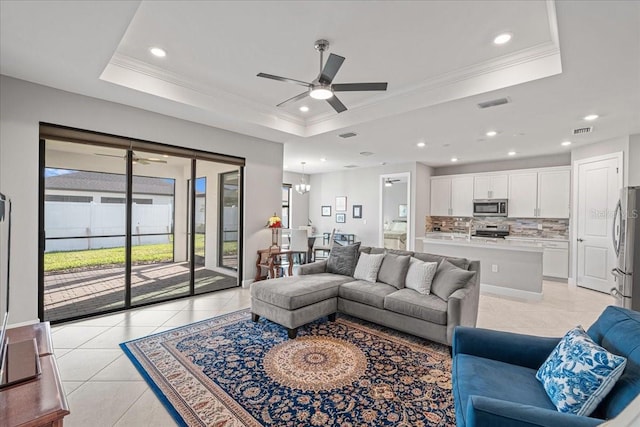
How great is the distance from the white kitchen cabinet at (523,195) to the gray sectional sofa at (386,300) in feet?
14.8

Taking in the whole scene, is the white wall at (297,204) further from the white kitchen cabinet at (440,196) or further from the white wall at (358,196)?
the white kitchen cabinet at (440,196)

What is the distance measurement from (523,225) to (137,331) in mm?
8057

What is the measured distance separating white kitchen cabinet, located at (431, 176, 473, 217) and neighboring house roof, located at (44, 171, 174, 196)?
672 cm

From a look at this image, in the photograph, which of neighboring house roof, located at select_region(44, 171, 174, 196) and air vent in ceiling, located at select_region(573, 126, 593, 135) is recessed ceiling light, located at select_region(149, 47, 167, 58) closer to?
neighboring house roof, located at select_region(44, 171, 174, 196)

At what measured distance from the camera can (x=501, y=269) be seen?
16.8ft

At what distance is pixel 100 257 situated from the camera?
163 inches

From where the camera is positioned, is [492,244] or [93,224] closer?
[93,224]

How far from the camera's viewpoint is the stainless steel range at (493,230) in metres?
7.38

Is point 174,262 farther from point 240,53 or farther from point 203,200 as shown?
point 240,53

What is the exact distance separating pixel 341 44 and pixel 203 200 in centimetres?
335

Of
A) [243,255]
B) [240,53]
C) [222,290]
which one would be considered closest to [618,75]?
[240,53]

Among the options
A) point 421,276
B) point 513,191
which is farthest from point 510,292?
point 513,191

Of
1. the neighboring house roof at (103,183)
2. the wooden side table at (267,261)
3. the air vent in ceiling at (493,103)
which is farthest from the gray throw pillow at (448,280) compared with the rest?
the neighboring house roof at (103,183)

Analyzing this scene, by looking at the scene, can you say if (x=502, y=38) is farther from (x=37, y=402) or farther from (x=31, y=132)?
(x=31, y=132)
